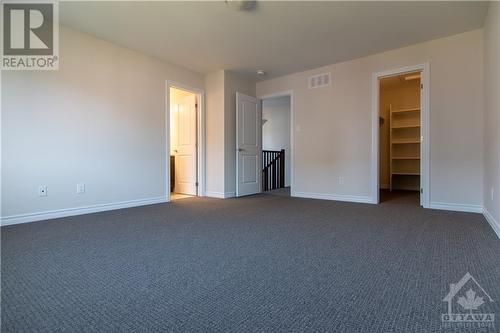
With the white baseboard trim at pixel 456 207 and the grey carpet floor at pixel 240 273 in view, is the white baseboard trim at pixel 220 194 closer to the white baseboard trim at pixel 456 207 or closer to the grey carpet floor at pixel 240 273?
the grey carpet floor at pixel 240 273

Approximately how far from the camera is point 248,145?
16.6 feet

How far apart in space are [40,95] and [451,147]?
5037mm

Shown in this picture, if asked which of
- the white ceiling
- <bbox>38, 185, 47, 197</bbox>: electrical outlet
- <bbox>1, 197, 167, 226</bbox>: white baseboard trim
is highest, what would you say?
the white ceiling

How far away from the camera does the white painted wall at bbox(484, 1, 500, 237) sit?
2281mm

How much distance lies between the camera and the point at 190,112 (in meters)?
4.99

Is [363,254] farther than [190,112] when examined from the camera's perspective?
No

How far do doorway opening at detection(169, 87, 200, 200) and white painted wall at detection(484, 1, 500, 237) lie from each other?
4.11 meters

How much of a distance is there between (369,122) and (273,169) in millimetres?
3104

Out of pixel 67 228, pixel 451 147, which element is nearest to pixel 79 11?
pixel 67 228

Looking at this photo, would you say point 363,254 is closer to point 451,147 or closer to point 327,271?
point 327,271

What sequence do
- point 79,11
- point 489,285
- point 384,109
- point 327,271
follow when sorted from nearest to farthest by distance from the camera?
point 489,285 → point 327,271 → point 79,11 → point 384,109

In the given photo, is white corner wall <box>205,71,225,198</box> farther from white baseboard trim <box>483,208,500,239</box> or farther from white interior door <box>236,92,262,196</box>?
white baseboard trim <box>483,208,500,239</box>

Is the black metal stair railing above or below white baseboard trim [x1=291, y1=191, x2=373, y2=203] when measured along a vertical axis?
above

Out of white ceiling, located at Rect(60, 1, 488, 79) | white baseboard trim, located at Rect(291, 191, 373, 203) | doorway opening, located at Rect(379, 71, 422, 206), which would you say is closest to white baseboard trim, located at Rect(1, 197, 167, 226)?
white ceiling, located at Rect(60, 1, 488, 79)
